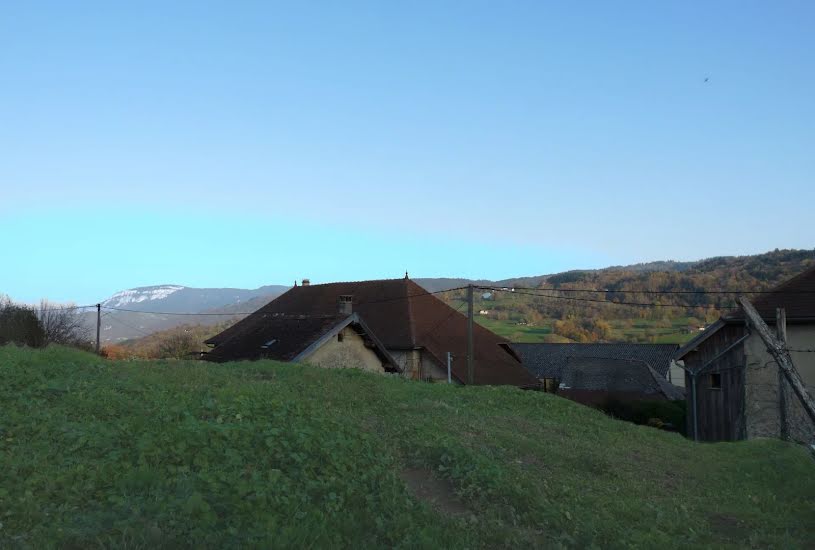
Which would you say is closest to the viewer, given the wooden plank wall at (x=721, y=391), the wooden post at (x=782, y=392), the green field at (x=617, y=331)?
the wooden post at (x=782, y=392)

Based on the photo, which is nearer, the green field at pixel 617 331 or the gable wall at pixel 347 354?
the gable wall at pixel 347 354

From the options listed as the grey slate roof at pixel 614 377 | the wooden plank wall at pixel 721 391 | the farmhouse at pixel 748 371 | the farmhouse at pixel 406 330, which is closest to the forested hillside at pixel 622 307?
the grey slate roof at pixel 614 377

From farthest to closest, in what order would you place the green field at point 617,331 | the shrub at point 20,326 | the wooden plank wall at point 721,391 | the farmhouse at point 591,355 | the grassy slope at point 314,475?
the green field at point 617,331 → the farmhouse at point 591,355 → the shrub at point 20,326 → the wooden plank wall at point 721,391 → the grassy slope at point 314,475

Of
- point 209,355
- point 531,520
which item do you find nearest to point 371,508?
point 531,520

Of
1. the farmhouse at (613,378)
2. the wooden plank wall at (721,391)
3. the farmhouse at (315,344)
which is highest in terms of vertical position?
the farmhouse at (315,344)

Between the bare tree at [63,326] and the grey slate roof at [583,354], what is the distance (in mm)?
39608

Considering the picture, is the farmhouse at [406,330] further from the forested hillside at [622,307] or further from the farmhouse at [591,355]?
the farmhouse at [591,355]

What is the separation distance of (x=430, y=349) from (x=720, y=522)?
26.1 metres

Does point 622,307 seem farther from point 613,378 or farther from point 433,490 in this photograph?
point 433,490

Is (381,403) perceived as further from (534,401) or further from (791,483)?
(791,483)

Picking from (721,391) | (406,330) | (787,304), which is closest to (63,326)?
(406,330)

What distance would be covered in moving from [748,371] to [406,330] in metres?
16.8

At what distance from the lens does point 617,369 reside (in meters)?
59.3

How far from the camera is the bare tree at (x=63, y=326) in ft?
112
